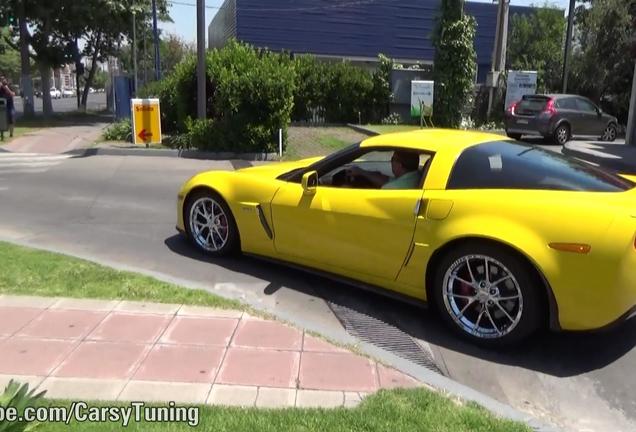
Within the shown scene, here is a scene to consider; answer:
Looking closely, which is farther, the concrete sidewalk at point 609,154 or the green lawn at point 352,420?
the concrete sidewalk at point 609,154

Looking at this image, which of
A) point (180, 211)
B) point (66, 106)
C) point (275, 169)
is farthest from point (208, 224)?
point (66, 106)

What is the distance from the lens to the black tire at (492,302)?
4.00 m

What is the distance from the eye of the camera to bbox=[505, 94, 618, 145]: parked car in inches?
754

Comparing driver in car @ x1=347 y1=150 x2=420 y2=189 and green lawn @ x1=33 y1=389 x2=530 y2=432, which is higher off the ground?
driver in car @ x1=347 y1=150 x2=420 y2=189

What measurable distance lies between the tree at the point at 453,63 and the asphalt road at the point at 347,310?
51.5 ft

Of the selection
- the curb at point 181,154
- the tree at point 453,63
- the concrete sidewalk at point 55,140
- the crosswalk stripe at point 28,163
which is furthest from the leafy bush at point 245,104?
the tree at point 453,63

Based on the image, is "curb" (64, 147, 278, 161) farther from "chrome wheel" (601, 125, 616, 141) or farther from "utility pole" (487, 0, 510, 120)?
"utility pole" (487, 0, 510, 120)

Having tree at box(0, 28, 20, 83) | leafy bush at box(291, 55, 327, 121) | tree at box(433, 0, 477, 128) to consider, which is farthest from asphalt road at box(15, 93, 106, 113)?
tree at box(0, 28, 20, 83)

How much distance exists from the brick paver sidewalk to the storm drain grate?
0.42 meters

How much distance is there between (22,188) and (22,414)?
8.47m

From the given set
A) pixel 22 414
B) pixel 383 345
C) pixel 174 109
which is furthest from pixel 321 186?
pixel 174 109

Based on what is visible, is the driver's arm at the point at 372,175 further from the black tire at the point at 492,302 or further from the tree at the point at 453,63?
the tree at the point at 453,63

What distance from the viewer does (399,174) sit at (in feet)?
16.2

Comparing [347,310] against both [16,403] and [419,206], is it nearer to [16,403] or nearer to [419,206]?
[419,206]
